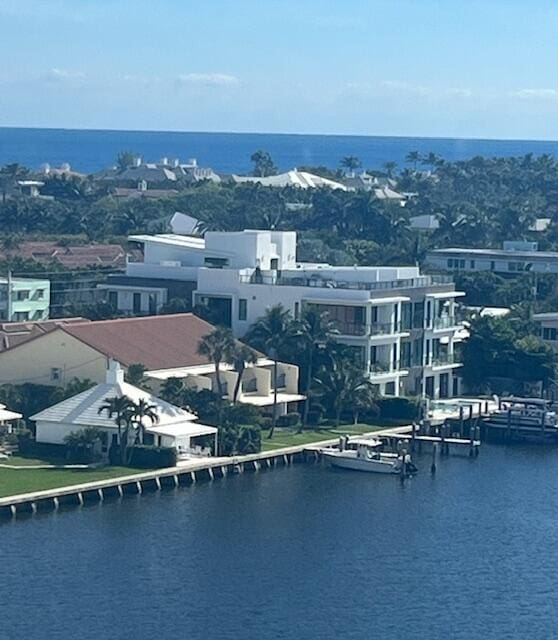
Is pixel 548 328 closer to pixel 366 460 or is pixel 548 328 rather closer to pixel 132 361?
pixel 366 460

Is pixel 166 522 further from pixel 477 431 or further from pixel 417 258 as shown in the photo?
pixel 417 258

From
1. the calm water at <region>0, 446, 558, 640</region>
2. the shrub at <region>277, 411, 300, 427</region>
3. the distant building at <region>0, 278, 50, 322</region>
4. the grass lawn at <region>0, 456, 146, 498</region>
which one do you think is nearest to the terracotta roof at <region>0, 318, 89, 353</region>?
the distant building at <region>0, 278, 50, 322</region>

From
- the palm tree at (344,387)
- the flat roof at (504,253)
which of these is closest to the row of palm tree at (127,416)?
the palm tree at (344,387)

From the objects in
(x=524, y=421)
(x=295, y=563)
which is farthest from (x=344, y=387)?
(x=295, y=563)

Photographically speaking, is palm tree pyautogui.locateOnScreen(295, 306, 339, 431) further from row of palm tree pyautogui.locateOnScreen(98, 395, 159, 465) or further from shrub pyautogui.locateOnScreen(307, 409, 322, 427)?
row of palm tree pyautogui.locateOnScreen(98, 395, 159, 465)

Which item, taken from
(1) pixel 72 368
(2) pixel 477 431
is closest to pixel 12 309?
(1) pixel 72 368

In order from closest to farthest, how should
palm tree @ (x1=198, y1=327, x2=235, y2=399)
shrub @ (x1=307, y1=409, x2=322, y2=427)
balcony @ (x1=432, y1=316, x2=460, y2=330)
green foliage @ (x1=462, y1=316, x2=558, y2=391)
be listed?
palm tree @ (x1=198, y1=327, x2=235, y2=399), shrub @ (x1=307, y1=409, x2=322, y2=427), balcony @ (x1=432, y1=316, x2=460, y2=330), green foliage @ (x1=462, y1=316, x2=558, y2=391)
